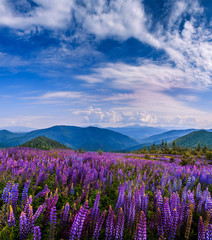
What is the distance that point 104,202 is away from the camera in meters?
4.86

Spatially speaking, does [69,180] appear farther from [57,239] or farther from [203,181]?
[203,181]

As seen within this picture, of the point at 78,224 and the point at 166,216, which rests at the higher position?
the point at 78,224

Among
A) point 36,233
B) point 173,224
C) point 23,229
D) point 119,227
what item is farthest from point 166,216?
point 23,229

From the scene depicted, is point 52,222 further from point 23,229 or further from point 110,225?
point 110,225

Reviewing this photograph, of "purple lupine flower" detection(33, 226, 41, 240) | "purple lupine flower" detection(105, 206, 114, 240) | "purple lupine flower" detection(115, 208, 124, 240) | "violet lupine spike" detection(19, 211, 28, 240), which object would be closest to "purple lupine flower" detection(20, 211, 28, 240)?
"violet lupine spike" detection(19, 211, 28, 240)

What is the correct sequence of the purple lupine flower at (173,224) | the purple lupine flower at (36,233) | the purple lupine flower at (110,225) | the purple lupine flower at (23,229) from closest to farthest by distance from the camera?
1. the purple lupine flower at (36,233)
2. the purple lupine flower at (23,229)
3. the purple lupine flower at (110,225)
4. the purple lupine flower at (173,224)

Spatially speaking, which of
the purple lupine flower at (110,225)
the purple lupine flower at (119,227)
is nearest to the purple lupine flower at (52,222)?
the purple lupine flower at (110,225)

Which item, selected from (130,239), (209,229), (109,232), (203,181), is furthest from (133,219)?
(203,181)

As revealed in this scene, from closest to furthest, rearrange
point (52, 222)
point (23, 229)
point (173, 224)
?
point (52, 222), point (23, 229), point (173, 224)

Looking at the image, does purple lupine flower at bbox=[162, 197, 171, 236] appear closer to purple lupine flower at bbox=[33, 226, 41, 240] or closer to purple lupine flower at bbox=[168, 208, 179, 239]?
purple lupine flower at bbox=[168, 208, 179, 239]

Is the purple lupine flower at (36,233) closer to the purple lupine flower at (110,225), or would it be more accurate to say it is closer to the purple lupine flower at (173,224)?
the purple lupine flower at (110,225)

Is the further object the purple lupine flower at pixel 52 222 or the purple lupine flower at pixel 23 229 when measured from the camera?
the purple lupine flower at pixel 23 229

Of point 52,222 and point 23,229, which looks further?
point 23,229

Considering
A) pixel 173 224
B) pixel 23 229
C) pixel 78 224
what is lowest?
pixel 173 224
